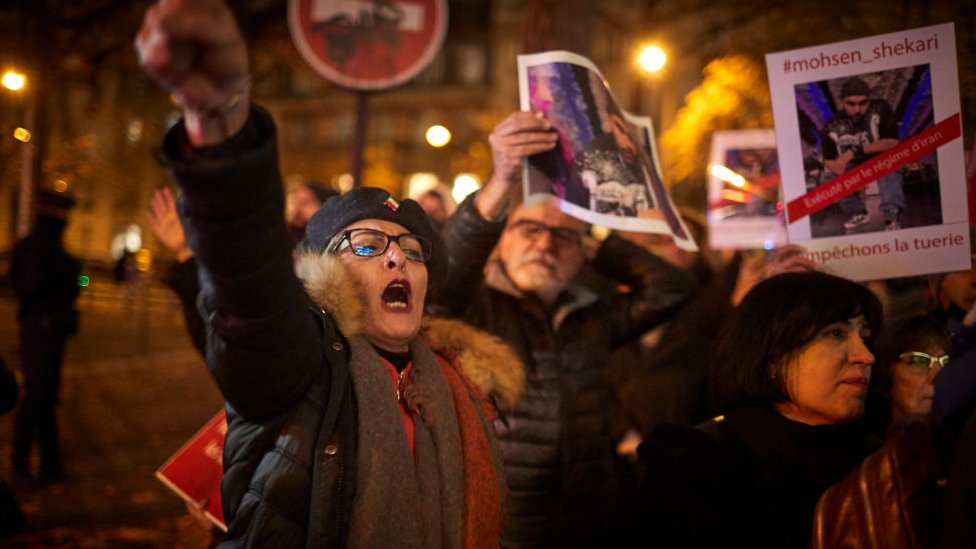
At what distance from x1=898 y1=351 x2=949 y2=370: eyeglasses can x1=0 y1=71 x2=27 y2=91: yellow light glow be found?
9682 mm

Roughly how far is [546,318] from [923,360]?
145 cm

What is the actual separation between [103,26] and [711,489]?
13.0 m

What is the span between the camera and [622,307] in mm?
4047

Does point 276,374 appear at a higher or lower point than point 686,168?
lower

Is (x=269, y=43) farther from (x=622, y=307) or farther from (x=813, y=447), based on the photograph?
(x=813, y=447)

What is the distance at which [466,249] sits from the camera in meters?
3.21

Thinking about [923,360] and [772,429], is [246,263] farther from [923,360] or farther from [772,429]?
[923,360]

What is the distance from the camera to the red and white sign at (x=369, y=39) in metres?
4.94

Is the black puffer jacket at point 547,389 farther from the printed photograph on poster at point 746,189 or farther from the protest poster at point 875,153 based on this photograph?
the printed photograph on poster at point 746,189

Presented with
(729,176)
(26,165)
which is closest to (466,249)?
(729,176)

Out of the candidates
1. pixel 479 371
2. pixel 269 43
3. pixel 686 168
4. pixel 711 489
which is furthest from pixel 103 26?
pixel 711 489

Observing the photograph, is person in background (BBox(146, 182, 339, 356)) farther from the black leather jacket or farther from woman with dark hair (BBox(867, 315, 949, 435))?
woman with dark hair (BBox(867, 315, 949, 435))

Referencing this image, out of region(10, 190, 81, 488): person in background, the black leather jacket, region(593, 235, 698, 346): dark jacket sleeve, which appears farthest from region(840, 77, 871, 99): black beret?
region(10, 190, 81, 488): person in background

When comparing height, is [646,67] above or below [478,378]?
above
